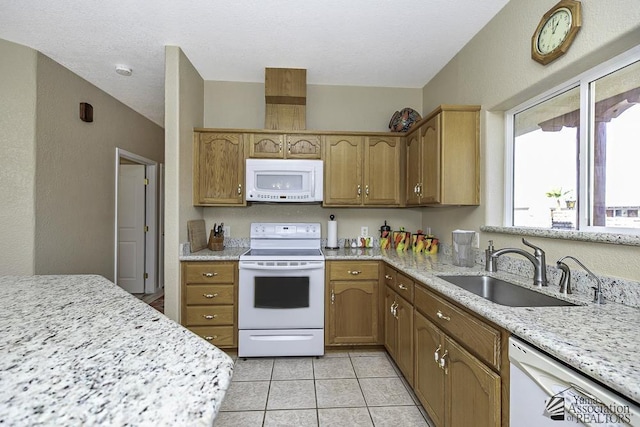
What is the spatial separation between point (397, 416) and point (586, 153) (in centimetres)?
177

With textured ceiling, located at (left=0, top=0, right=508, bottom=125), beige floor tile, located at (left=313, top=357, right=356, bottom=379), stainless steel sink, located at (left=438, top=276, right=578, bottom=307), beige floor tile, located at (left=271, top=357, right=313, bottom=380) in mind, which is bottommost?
beige floor tile, located at (left=271, top=357, right=313, bottom=380)

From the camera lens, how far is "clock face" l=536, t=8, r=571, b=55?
143 cm

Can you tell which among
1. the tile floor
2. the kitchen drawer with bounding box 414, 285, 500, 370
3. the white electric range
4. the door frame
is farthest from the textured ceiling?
the tile floor

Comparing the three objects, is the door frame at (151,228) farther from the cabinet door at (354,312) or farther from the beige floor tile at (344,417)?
the beige floor tile at (344,417)

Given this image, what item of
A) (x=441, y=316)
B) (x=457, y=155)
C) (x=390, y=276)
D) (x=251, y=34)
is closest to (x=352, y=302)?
(x=390, y=276)

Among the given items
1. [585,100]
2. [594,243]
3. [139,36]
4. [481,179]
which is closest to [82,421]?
[594,243]

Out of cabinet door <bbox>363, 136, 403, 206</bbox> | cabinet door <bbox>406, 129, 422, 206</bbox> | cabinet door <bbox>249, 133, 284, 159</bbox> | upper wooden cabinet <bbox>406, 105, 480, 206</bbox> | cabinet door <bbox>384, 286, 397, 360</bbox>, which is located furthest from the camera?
cabinet door <bbox>363, 136, 403, 206</bbox>

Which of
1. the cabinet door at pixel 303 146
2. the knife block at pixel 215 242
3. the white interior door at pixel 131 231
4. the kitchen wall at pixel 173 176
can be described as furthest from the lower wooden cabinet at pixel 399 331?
the white interior door at pixel 131 231

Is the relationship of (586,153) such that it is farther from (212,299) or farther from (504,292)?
(212,299)

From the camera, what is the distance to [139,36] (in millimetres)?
2229

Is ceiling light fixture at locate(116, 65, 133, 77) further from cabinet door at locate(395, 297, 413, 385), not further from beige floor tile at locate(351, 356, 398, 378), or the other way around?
beige floor tile at locate(351, 356, 398, 378)

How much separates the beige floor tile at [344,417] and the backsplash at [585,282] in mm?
1247

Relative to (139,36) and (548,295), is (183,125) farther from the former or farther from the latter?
(548,295)

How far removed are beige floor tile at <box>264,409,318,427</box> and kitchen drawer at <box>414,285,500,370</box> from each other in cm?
91
